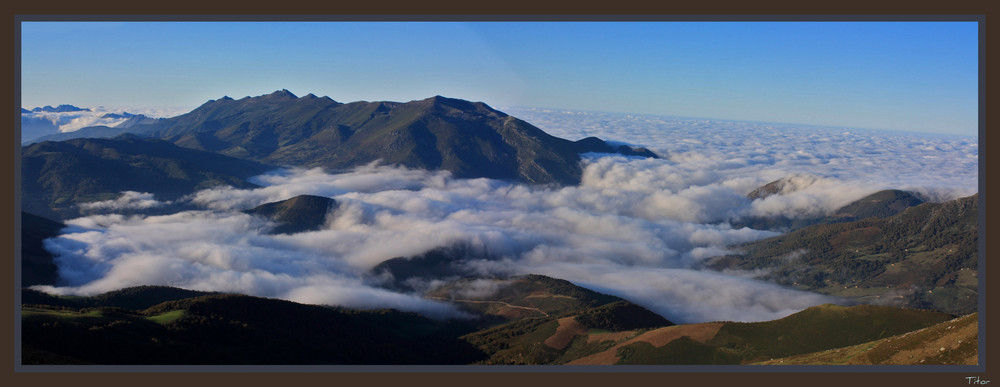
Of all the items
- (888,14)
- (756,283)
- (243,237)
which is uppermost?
(888,14)

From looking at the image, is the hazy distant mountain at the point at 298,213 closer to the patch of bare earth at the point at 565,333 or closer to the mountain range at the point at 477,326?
the mountain range at the point at 477,326

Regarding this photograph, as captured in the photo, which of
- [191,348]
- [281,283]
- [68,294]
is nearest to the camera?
[191,348]

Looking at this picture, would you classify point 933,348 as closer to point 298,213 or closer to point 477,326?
point 477,326

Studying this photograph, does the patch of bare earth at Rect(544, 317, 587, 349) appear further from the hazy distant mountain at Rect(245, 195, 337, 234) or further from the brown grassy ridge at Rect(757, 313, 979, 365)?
the hazy distant mountain at Rect(245, 195, 337, 234)

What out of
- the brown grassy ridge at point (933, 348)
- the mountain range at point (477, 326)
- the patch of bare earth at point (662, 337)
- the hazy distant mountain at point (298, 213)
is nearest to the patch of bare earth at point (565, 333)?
the mountain range at point (477, 326)

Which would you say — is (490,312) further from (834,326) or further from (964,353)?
(964,353)

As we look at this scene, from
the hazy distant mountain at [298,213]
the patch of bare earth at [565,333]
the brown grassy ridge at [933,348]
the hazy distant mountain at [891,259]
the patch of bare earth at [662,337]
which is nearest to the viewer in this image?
the brown grassy ridge at [933,348]

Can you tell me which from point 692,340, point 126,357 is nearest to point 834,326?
point 692,340

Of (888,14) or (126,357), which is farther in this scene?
(126,357)
